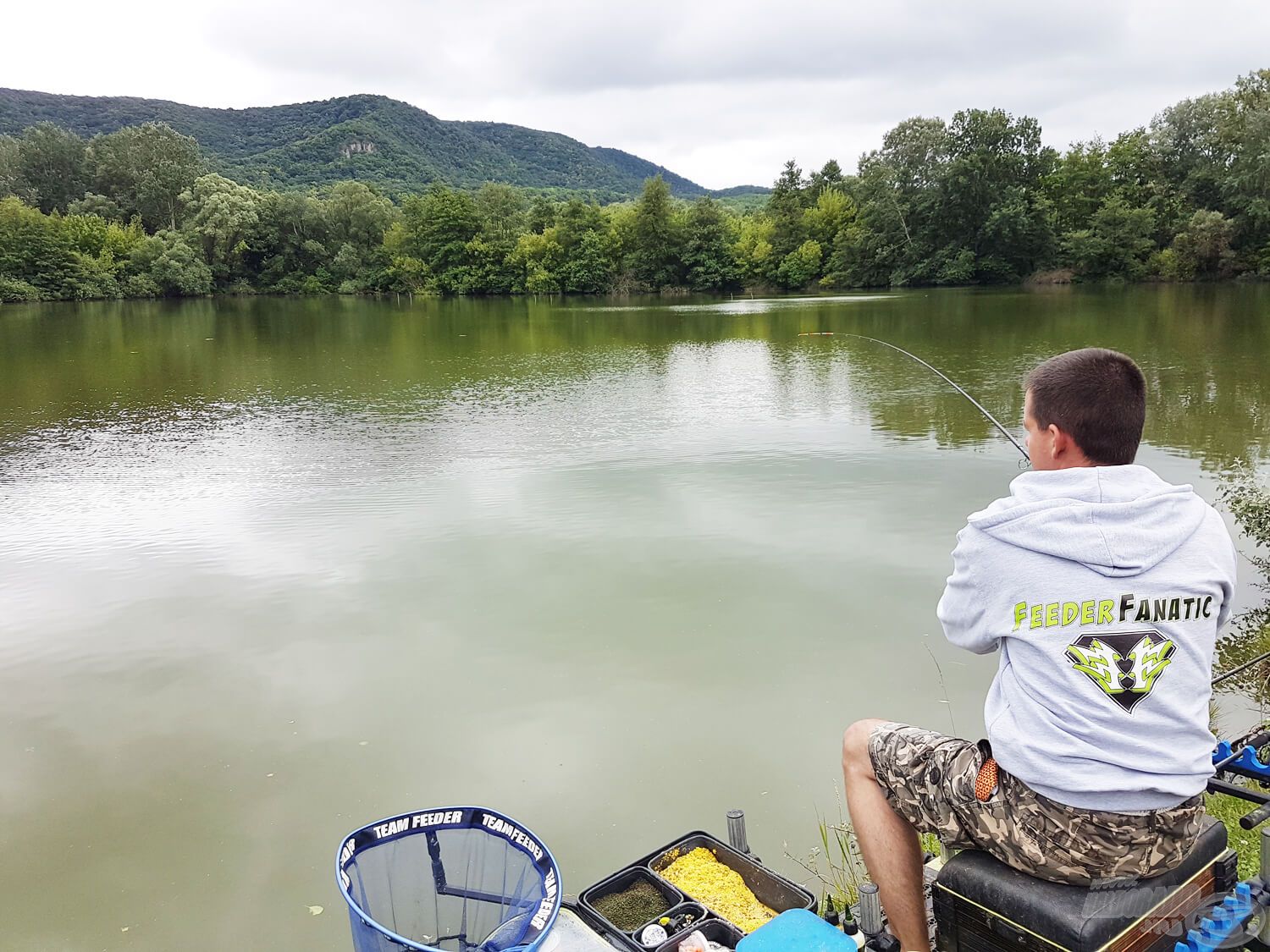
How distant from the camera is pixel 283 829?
3.65m

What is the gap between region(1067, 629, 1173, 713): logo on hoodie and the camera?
5.66 ft

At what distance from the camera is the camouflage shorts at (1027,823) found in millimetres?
1744

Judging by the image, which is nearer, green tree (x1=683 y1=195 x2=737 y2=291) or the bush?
the bush

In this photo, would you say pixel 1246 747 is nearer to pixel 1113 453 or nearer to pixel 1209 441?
pixel 1113 453

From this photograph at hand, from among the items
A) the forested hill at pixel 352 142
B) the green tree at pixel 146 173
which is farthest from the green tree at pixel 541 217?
the forested hill at pixel 352 142

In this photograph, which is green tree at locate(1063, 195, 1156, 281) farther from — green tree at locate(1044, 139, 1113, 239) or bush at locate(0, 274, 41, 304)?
bush at locate(0, 274, 41, 304)

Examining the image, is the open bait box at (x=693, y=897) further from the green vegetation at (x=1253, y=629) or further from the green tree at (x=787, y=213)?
the green tree at (x=787, y=213)

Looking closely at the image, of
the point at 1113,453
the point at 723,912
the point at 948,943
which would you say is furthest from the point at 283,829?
the point at 1113,453

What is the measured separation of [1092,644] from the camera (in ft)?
5.70

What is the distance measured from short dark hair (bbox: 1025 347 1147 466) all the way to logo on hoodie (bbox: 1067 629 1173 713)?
0.40 m

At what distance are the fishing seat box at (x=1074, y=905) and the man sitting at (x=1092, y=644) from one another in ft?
0.11

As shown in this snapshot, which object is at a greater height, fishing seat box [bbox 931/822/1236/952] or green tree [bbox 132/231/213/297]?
green tree [bbox 132/231/213/297]

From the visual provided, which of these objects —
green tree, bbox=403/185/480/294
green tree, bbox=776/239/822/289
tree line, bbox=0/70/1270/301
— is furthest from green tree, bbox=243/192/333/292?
green tree, bbox=776/239/822/289

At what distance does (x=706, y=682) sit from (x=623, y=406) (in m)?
8.82
